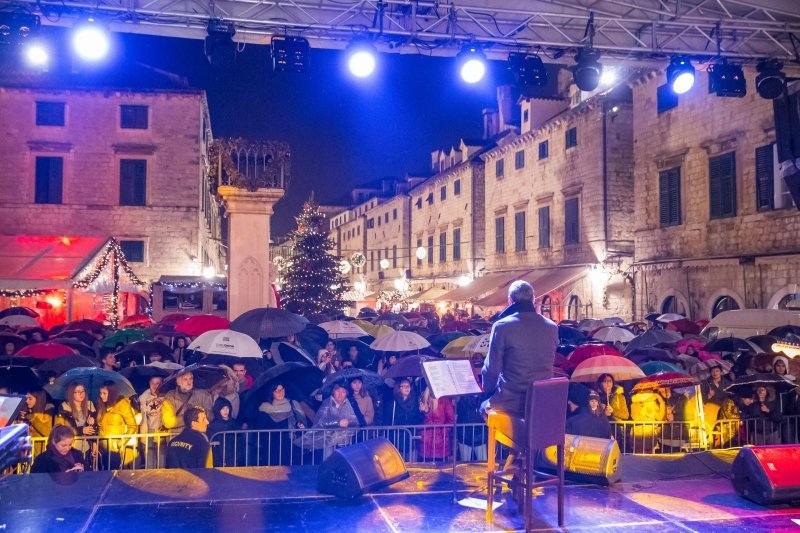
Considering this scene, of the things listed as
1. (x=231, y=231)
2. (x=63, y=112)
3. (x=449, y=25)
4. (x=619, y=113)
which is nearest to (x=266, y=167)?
(x=231, y=231)

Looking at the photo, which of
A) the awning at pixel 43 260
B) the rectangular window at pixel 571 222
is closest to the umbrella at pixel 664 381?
the awning at pixel 43 260

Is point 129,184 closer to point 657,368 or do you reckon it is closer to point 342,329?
point 342,329

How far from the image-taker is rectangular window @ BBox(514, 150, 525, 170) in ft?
109

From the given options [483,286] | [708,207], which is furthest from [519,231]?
[708,207]

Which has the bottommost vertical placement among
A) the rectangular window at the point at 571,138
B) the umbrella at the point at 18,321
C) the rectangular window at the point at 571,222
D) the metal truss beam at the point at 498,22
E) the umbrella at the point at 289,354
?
the umbrella at the point at 289,354

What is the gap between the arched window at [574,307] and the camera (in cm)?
2775

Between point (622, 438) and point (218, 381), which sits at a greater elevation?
point (218, 381)

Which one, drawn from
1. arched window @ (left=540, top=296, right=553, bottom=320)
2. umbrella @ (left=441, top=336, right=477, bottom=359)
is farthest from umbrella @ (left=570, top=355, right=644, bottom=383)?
arched window @ (left=540, top=296, right=553, bottom=320)

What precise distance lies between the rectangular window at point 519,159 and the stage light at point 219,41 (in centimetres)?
2425

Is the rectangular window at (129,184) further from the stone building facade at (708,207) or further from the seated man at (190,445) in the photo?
the seated man at (190,445)

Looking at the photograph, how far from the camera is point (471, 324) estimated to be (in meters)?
19.2

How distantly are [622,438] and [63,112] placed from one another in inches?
1207

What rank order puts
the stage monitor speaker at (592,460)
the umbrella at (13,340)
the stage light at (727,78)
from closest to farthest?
1. the stage monitor speaker at (592,460)
2. the stage light at (727,78)
3. the umbrella at (13,340)

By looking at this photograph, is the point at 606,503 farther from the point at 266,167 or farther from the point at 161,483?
the point at 266,167
